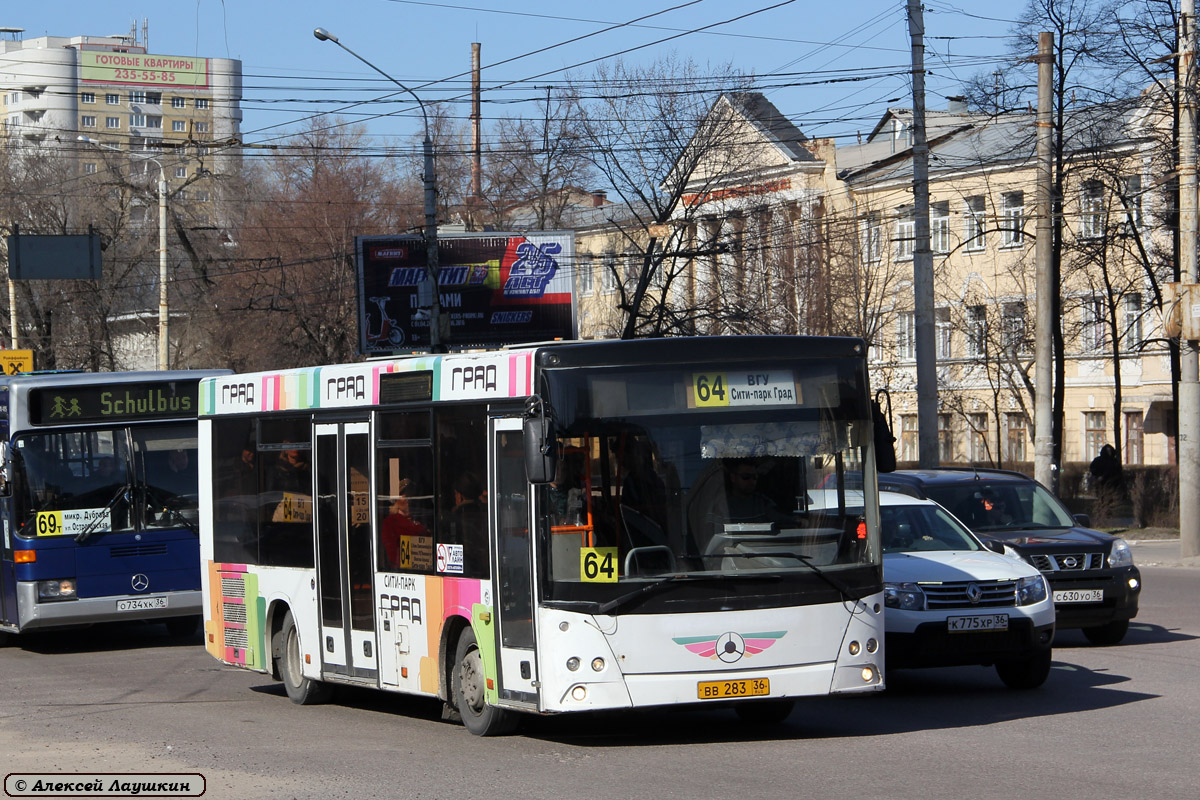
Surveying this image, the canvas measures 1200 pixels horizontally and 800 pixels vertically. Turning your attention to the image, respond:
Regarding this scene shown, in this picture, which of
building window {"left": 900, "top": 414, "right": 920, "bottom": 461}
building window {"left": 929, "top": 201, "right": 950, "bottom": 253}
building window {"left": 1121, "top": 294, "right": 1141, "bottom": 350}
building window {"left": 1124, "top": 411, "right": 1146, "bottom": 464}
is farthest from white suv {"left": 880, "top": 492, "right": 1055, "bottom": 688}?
building window {"left": 900, "top": 414, "right": 920, "bottom": 461}

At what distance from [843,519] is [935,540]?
11.5ft

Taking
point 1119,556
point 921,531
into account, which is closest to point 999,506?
point 1119,556

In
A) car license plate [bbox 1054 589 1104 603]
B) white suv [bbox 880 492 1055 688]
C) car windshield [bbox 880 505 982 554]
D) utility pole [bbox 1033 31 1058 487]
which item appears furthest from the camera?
utility pole [bbox 1033 31 1058 487]

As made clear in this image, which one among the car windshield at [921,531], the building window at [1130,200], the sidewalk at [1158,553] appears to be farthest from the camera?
the building window at [1130,200]

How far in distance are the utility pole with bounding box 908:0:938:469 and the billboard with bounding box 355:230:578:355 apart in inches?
708

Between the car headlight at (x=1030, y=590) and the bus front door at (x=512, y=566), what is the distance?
415 centimetres

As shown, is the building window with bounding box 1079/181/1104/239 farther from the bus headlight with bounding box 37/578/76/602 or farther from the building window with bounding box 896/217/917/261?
the bus headlight with bounding box 37/578/76/602

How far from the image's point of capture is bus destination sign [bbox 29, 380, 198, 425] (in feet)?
54.9

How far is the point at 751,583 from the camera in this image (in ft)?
30.4

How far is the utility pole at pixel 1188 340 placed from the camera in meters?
24.6

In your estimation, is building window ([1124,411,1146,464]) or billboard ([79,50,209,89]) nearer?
building window ([1124,411,1146,464])

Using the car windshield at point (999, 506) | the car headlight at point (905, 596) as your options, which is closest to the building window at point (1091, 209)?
the car windshield at point (999, 506)

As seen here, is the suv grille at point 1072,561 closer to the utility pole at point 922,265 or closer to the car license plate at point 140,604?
the car license plate at point 140,604

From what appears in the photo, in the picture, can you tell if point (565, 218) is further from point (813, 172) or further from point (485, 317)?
point (485, 317)
